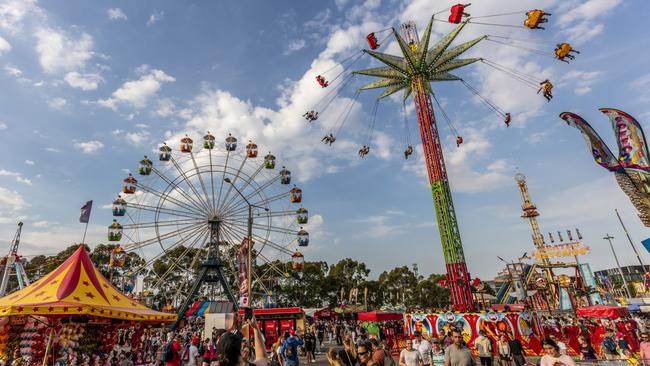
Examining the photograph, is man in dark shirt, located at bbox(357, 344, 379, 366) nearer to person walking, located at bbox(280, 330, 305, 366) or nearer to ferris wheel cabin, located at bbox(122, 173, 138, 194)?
person walking, located at bbox(280, 330, 305, 366)

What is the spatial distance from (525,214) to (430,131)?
5855 centimetres

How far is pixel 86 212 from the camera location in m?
21.3

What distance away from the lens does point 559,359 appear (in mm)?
5562

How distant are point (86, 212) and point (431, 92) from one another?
78.2 feet

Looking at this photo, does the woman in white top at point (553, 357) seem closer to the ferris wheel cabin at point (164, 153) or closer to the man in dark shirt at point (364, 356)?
the man in dark shirt at point (364, 356)

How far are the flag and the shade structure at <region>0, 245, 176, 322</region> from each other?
8.22 m

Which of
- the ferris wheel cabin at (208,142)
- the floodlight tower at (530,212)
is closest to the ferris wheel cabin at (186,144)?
the ferris wheel cabin at (208,142)

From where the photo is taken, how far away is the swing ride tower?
1761 cm

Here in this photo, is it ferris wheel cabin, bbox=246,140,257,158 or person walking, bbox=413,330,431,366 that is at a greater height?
ferris wheel cabin, bbox=246,140,257,158

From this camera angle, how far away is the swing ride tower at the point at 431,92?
57.8 feet

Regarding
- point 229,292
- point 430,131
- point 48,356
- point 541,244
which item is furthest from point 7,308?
point 541,244

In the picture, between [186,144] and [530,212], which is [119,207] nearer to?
[186,144]

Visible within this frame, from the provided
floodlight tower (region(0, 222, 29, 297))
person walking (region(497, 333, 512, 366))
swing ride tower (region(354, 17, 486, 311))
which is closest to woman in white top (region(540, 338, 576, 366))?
person walking (region(497, 333, 512, 366))

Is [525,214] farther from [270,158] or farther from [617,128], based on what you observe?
[617,128]
